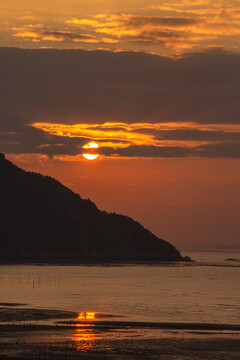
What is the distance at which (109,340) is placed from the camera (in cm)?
7781

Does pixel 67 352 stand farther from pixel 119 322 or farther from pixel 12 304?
pixel 12 304

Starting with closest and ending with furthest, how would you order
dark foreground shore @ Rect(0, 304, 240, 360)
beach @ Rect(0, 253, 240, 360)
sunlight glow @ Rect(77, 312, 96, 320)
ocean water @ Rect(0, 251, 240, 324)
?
dark foreground shore @ Rect(0, 304, 240, 360) → beach @ Rect(0, 253, 240, 360) → sunlight glow @ Rect(77, 312, 96, 320) → ocean water @ Rect(0, 251, 240, 324)

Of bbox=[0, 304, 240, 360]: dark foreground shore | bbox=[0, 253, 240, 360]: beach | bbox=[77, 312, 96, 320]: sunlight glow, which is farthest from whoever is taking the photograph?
bbox=[77, 312, 96, 320]: sunlight glow

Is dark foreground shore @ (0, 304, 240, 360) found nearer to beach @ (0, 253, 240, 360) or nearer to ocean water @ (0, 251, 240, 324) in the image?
beach @ (0, 253, 240, 360)

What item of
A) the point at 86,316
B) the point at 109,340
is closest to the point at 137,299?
→ the point at 86,316

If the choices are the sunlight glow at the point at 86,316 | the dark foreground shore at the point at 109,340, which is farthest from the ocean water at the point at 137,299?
the dark foreground shore at the point at 109,340

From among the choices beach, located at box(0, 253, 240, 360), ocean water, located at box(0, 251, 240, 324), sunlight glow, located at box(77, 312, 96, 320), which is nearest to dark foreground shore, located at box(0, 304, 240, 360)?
beach, located at box(0, 253, 240, 360)

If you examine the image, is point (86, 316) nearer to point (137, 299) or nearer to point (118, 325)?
point (118, 325)

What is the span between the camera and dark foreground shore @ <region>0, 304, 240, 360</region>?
68812mm

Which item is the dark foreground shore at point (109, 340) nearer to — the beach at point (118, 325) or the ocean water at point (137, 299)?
the beach at point (118, 325)

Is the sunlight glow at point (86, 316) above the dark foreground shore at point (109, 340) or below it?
above

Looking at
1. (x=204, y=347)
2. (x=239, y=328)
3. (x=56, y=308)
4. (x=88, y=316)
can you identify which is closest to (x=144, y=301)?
(x=56, y=308)

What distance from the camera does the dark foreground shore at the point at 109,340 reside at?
226ft

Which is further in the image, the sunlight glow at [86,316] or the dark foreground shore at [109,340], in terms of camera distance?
the sunlight glow at [86,316]
